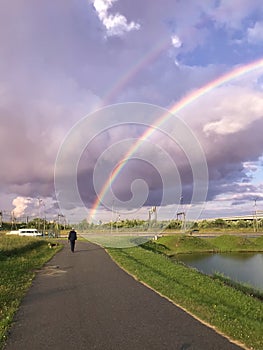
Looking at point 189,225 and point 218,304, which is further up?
point 189,225

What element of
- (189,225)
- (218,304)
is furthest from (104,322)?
(189,225)

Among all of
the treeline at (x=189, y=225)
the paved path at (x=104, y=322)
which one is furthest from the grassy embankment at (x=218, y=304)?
the treeline at (x=189, y=225)

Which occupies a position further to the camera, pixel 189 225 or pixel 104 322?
pixel 189 225

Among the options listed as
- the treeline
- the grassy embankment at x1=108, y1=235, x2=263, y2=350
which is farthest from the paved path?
the treeline

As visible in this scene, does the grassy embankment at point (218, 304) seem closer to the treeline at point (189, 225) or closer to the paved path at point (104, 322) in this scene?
the paved path at point (104, 322)

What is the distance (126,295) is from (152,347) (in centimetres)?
488

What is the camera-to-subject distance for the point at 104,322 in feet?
26.5

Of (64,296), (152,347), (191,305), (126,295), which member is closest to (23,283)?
(64,296)

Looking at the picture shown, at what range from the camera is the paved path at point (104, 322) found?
21.7 feet

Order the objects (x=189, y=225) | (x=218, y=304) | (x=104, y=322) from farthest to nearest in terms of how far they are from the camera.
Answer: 1. (x=189, y=225)
2. (x=218, y=304)
3. (x=104, y=322)

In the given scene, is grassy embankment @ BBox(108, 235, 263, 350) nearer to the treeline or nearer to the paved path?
the paved path

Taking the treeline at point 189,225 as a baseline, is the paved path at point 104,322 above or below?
below

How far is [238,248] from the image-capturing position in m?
52.9

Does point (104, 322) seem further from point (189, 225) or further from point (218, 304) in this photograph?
point (189, 225)
